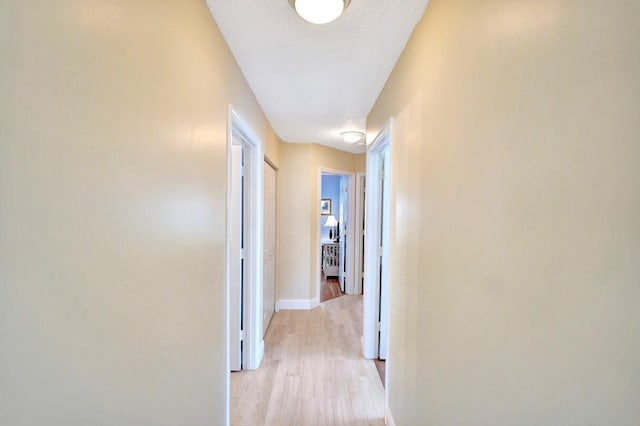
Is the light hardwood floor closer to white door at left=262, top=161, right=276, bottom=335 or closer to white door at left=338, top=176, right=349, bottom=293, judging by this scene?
white door at left=262, top=161, right=276, bottom=335

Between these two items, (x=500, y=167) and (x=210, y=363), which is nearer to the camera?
(x=500, y=167)

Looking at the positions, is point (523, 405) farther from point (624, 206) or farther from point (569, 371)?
point (624, 206)

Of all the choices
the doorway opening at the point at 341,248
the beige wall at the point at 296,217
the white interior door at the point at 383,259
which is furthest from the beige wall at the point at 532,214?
the doorway opening at the point at 341,248

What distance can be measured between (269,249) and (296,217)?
3.06 ft

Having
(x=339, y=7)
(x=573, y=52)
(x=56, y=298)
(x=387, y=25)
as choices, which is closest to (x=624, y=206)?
(x=573, y=52)

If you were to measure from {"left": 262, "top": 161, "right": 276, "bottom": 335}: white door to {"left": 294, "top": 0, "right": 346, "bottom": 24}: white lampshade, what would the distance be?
2.04m

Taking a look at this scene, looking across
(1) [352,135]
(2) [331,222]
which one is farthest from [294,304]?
(2) [331,222]

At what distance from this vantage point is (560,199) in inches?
24.3

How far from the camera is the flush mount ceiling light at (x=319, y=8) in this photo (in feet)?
4.14

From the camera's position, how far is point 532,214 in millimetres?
697

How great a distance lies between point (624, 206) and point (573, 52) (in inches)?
12.2

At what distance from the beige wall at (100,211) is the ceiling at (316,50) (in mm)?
305

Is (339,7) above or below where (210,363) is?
above

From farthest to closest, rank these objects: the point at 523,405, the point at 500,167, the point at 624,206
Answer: the point at 500,167 < the point at 523,405 < the point at 624,206
